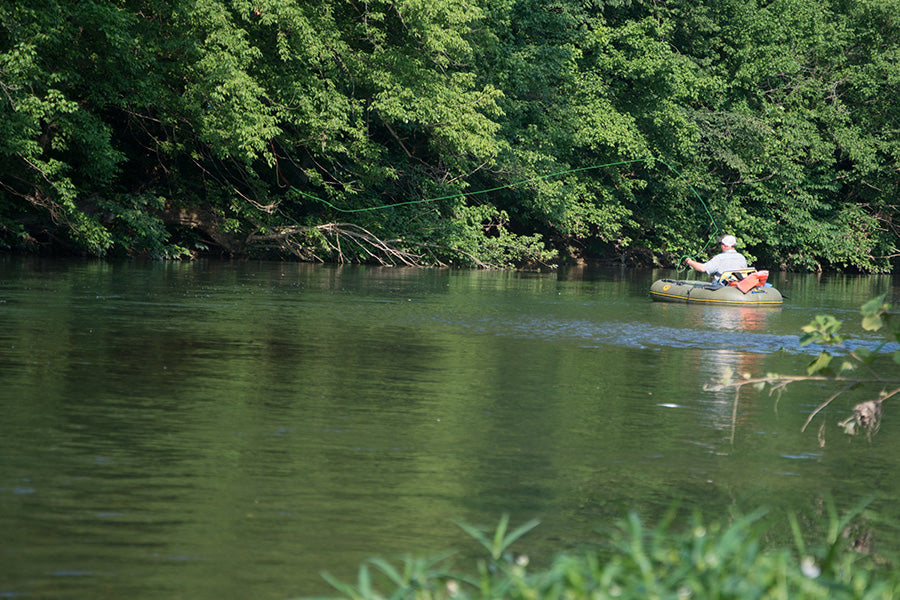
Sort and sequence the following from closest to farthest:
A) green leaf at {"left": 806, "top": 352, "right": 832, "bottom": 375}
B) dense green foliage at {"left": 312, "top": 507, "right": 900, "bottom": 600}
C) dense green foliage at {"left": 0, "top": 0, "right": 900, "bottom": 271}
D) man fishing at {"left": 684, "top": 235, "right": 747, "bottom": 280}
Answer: dense green foliage at {"left": 312, "top": 507, "right": 900, "bottom": 600}, green leaf at {"left": 806, "top": 352, "right": 832, "bottom": 375}, man fishing at {"left": 684, "top": 235, "right": 747, "bottom": 280}, dense green foliage at {"left": 0, "top": 0, "right": 900, "bottom": 271}

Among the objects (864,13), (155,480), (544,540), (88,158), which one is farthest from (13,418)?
(864,13)

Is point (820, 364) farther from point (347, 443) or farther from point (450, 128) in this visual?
point (450, 128)

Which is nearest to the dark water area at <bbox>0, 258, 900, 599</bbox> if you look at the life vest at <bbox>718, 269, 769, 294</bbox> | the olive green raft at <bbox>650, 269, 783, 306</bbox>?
the olive green raft at <bbox>650, 269, 783, 306</bbox>

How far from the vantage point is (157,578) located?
4914 mm

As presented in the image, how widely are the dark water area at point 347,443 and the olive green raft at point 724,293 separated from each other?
7.12 meters

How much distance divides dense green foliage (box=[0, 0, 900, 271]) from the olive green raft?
35.1 feet

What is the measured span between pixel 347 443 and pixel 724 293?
16929mm

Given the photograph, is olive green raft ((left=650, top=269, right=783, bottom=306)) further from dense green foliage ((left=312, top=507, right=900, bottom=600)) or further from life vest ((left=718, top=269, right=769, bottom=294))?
dense green foliage ((left=312, top=507, right=900, bottom=600))

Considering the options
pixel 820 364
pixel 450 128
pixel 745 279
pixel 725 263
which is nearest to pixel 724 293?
pixel 745 279

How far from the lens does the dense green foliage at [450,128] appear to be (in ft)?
92.8

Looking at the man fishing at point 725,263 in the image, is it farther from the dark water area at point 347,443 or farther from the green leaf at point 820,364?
the green leaf at point 820,364

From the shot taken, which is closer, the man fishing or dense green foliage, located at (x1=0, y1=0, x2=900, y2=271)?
the man fishing

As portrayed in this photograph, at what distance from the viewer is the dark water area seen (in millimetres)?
5426

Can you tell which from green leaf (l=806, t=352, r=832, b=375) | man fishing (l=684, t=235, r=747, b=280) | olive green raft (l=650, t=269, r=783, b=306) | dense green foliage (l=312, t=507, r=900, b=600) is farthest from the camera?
man fishing (l=684, t=235, r=747, b=280)
